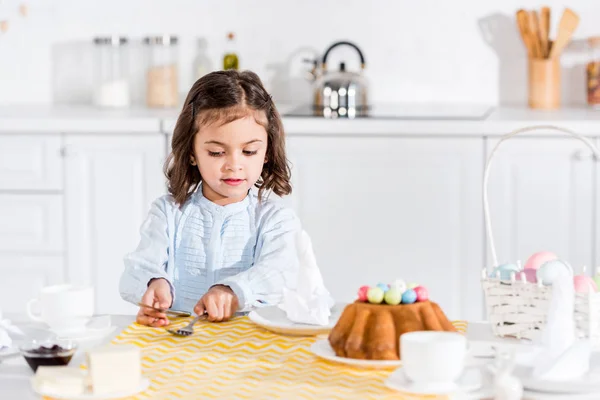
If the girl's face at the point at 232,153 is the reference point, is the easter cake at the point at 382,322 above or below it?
below

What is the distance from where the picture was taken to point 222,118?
73.7 inches

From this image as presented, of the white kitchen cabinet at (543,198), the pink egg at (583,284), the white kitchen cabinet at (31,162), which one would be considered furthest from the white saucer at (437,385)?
the white kitchen cabinet at (31,162)

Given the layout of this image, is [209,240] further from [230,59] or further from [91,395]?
[230,59]

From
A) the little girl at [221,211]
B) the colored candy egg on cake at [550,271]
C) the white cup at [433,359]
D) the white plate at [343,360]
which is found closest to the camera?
the white cup at [433,359]

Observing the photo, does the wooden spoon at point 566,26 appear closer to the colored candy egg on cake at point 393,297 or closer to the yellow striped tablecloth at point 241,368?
the yellow striped tablecloth at point 241,368

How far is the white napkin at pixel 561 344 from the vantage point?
1.25 metres

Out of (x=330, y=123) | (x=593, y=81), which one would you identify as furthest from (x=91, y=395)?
(x=593, y=81)

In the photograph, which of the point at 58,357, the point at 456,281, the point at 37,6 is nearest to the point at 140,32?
the point at 37,6

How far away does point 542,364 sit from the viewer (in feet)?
4.20

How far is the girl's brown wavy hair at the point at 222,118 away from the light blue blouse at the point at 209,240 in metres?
0.03

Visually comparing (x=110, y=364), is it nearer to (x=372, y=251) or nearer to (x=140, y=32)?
(x=372, y=251)

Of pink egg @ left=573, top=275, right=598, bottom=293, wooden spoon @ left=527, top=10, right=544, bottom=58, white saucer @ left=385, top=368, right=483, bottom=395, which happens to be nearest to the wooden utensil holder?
wooden spoon @ left=527, top=10, right=544, bottom=58

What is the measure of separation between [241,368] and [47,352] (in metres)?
0.25

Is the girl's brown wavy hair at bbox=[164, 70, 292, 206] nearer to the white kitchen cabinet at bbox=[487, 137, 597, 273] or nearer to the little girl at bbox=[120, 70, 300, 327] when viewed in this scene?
the little girl at bbox=[120, 70, 300, 327]
